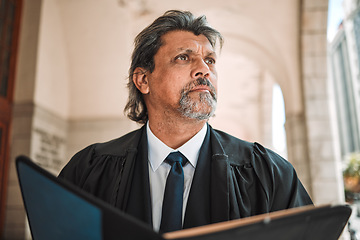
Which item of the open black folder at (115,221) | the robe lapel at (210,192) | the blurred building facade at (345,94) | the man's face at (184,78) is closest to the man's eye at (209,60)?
the man's face at (184,78)

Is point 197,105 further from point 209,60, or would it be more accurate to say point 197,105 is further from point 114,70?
point 114,70

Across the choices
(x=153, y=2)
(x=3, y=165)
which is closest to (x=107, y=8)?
(x=153, y=2)

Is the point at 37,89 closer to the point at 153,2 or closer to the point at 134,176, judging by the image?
the point at 153,2

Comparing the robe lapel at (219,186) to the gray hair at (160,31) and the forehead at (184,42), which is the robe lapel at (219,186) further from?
the gray hair at (160,31)

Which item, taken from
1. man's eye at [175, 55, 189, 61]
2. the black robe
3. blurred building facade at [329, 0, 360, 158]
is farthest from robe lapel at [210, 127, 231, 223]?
blurred building facade at [329, 0, 360, 158]

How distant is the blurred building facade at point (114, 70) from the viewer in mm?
5355

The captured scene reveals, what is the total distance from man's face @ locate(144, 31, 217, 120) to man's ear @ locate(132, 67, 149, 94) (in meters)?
0.04

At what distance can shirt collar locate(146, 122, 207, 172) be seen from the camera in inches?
63.2

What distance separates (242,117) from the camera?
15570 millimetres

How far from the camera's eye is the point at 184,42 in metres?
1.88

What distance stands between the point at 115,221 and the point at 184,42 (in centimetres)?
133

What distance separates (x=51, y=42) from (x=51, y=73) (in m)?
0.55

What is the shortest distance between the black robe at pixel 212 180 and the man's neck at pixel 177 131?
3.7 inches

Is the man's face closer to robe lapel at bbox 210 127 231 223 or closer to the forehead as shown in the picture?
the forehead
